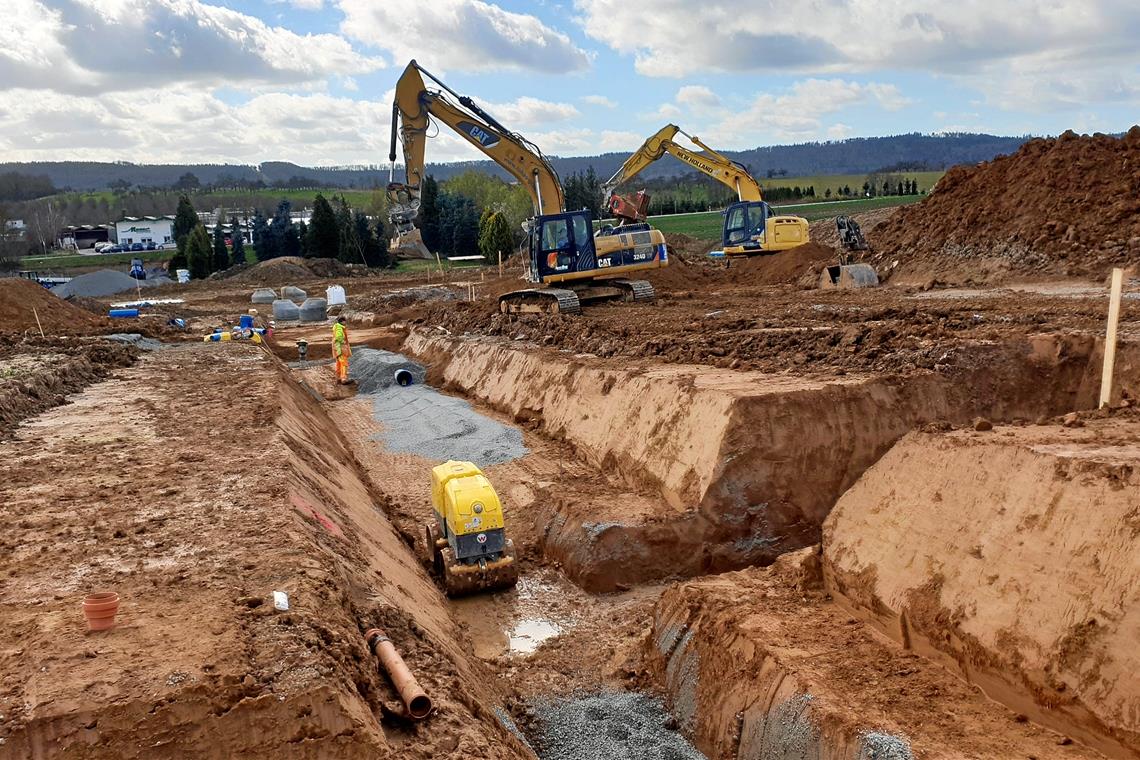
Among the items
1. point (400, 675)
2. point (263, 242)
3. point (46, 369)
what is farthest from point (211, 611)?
point (263, 242)

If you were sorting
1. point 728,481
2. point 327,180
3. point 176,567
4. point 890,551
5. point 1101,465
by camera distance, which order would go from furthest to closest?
point 327,180
point 728,481
point 890,551
point 176,567
point 1101,465

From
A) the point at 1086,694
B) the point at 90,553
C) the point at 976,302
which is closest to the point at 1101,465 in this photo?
the point at 1086,694

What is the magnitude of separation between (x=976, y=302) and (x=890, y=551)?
36.9 ft

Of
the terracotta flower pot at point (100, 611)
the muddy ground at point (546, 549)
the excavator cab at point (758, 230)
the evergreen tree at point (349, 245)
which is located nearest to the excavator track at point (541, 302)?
the muddy ground at point (546, 549)

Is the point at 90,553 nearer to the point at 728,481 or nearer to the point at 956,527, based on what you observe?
the point at 728,481

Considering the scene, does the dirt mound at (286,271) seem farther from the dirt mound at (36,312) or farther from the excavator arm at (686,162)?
the excavator arm at (686,162)

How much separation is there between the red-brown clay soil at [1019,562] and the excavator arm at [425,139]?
18151 mm

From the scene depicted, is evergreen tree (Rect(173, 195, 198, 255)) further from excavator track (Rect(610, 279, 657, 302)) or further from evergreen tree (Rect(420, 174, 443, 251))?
excavator track (Rect(610, 279, 657, 302))

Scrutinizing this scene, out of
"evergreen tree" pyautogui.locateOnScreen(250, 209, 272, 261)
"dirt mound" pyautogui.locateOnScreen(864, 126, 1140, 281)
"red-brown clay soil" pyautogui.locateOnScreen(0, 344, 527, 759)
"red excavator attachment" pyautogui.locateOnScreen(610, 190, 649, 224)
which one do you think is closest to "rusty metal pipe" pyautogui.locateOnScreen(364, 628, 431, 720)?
"red-brown clay soil" pyautogui.locateOnScreen(0, 344, 527, 759)

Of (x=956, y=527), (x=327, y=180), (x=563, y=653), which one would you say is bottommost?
(x=563, y=653)

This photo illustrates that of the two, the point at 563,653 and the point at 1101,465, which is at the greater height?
the point at 1101,465

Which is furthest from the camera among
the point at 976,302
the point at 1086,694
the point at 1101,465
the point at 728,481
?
the point at 976,302

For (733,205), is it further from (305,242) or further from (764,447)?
(305,242)

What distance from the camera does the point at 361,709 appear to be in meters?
5.12
